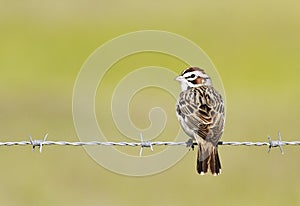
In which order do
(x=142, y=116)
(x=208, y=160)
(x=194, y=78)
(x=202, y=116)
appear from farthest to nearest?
A: (x=142, y=116)
(x=194, y=78)
(x=202, y=116)
(x=208, y=160)

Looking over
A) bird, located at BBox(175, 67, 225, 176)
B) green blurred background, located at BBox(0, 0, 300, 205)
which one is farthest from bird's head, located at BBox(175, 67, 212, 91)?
green blurred background, located at BBox(0, 0, 300, 205)

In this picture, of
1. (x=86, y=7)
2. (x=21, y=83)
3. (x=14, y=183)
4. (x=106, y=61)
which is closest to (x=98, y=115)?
(x=21, y=83)

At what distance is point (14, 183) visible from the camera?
14852 millimetres

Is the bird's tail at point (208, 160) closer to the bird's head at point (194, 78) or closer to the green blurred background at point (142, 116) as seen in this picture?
the bird's head at point (194, 78)

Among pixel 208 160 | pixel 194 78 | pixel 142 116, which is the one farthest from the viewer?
pixel 142 116

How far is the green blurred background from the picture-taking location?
586 inches

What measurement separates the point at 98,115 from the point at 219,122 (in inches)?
407

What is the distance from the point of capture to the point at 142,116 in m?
20.6

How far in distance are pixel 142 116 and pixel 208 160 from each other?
34.6 ft

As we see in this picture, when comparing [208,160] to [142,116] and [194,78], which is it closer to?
[194,78]

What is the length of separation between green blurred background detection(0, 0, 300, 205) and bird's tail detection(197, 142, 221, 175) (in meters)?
4.21

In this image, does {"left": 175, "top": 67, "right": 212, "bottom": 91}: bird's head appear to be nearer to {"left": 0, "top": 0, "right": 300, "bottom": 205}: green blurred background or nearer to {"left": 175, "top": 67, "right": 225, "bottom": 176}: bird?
{"left": 175, "top": 67, "right": 225, "bottom": 176}: bird

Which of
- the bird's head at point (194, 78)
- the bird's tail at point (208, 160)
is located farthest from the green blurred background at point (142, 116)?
the bird's tail at point (208, 160)

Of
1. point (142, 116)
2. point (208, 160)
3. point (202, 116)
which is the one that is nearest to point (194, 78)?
point (202, 116)
